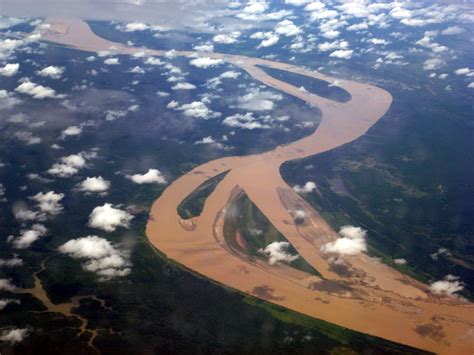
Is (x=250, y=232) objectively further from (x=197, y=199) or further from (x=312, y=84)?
(x=312, y=84)

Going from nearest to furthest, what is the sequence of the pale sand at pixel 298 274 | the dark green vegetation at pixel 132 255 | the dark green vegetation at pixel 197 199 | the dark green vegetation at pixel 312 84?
the dark green vegetation at pixel 132 255 < the pale sand at pixel 298 274 < the dark green vegetation at pixel 197 199 < the dark green vegetation at pixel 312 84

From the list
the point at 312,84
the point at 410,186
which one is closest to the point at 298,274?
the point at 410,186

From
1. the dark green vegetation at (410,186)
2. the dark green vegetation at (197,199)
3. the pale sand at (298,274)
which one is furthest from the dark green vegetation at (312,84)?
the dark green vegetation at (197,199)

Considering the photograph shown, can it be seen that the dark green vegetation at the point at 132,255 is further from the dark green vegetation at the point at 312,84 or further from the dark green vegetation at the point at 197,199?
the dark green vegetation at the point at 312,84

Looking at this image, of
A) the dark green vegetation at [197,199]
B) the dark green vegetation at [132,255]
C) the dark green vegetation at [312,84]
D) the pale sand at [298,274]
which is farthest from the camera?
the dark green vegetation at [312,84]

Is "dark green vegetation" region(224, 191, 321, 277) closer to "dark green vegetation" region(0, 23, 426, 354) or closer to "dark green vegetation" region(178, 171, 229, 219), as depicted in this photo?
"dark green vegetation" region(178, 171, 229, 219)

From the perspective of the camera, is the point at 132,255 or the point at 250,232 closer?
the point at 132,255

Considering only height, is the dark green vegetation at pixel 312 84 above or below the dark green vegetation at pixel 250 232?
below
